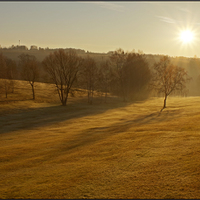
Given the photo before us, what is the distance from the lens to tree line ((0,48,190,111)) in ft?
155

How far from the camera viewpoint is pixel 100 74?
61.1m

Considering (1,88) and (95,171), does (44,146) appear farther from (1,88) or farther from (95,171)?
(1,88)

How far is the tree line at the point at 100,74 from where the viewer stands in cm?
4738

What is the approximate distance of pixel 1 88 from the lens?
6431 cm

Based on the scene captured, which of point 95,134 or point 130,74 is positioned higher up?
point 130,74

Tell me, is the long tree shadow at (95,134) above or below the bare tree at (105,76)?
below

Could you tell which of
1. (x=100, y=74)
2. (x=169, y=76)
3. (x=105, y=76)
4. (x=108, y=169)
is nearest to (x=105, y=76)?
(x=105, y=76)

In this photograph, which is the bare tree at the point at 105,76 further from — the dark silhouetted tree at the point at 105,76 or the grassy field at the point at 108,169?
the grassy field at the point at 108,169

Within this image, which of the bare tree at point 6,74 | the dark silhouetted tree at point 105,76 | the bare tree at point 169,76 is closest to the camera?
the bare tree at point 169,76

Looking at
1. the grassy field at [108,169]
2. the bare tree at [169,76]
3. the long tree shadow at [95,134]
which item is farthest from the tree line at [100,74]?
the grassy field at [108,169]

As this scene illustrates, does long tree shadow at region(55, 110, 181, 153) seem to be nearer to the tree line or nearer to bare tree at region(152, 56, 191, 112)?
bare tree at region(152, 56, 191, 112)

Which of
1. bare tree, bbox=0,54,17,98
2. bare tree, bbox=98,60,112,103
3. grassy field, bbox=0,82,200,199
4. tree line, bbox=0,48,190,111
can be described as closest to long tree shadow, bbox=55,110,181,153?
grassy field, bbox=0,82,200,199

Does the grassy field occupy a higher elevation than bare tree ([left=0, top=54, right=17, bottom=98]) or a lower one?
lower

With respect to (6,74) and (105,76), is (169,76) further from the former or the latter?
(6,74)
